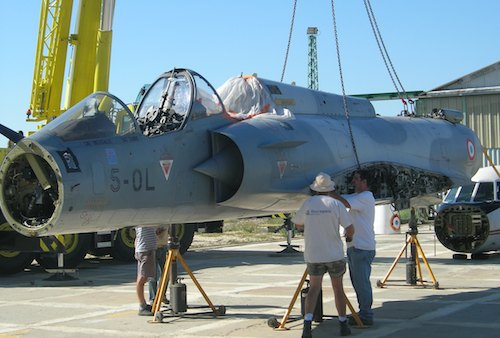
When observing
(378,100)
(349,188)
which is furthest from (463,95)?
(349,188)

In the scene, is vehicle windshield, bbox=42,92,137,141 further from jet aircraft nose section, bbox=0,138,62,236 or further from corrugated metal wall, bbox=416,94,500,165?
corrugated metal wall, bbox=416,94,500,165

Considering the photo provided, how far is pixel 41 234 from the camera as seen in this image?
8531 mm

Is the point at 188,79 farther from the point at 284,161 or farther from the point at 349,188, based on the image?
the point at 349,188

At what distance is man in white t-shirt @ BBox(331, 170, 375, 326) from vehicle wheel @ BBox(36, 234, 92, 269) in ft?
33.7

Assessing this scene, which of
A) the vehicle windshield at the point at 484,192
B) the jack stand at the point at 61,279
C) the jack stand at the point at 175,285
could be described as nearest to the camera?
the jack stand at the point at 175,285

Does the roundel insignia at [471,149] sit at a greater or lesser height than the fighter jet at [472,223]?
greater

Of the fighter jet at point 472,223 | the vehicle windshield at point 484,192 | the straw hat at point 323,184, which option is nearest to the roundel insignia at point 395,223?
the vehicle windshield at point 484,192

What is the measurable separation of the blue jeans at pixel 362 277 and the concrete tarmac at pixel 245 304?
0.31m

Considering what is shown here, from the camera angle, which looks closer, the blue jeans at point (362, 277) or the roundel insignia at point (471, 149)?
the blue jeans at point (362, 277)

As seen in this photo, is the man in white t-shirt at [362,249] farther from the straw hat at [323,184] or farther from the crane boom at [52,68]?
the crane boom at [52,68]

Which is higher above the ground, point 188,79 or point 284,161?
point 188,79

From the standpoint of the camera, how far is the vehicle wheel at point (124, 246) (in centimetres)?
2092

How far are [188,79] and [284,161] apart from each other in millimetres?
1716

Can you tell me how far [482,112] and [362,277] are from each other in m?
29.1
